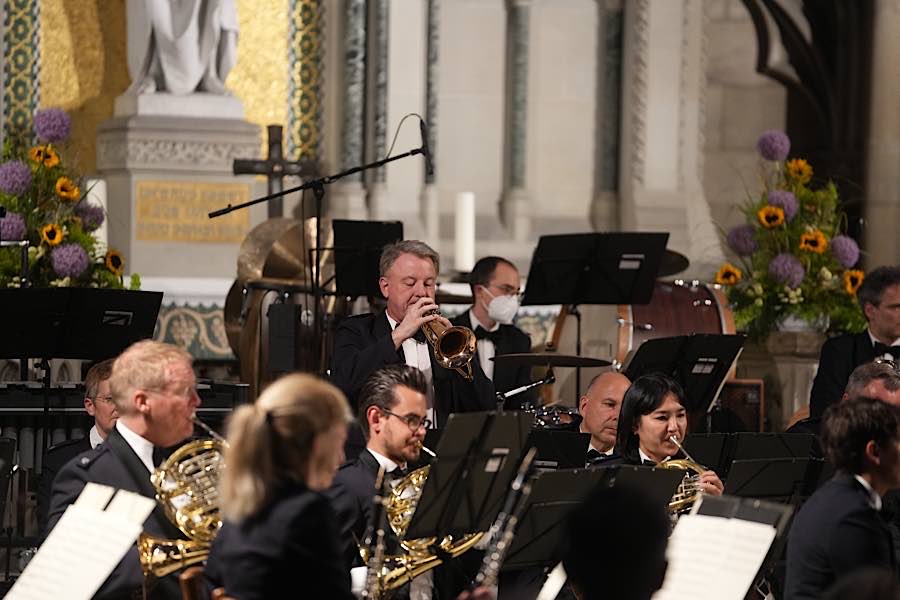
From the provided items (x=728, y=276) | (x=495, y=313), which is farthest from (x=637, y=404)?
(x=728, y=276)

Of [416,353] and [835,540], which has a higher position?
[416,353]

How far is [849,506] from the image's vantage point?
15.1ft

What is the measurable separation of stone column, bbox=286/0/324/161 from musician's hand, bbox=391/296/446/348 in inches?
209

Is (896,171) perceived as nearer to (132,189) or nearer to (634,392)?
(132,189)

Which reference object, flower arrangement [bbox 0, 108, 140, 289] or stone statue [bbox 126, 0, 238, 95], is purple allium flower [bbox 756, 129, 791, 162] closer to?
stone statue [bbox 126, 0, 238, 95]

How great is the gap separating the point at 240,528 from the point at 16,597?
94cm

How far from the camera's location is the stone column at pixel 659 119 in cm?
1181

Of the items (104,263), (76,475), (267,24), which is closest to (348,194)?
(267,24)

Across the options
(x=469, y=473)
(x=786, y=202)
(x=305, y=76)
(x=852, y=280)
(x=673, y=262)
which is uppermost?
(x=305, y=76)

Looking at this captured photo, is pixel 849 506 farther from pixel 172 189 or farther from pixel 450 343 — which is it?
pixel 172 189

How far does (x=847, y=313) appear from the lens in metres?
10.6

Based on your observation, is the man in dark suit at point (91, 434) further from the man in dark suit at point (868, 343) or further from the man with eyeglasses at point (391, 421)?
the man in dark suit at point (868, 343)

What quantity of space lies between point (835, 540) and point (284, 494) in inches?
62.6

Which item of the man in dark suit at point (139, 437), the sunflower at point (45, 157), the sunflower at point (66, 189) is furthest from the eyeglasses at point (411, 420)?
the sunflower at point (45, 157)
